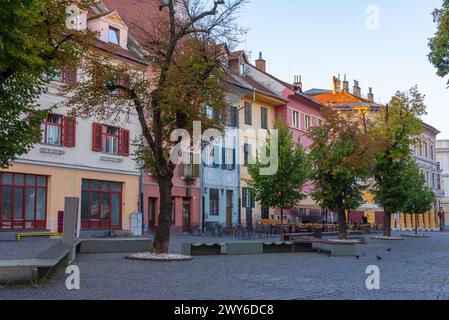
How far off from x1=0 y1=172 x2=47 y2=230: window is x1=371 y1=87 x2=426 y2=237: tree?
19.4 metres

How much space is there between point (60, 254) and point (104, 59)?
693cm

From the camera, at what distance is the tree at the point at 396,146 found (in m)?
35.6

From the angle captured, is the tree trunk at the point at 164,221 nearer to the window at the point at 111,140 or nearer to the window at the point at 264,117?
the window at the point at 111,140

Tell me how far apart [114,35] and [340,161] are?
15134 mm

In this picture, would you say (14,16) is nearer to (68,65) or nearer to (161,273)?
(68,65)

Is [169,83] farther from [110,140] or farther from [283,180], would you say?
[283,180]

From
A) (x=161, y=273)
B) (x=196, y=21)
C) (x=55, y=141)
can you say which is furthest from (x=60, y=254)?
(x=55, y=141)

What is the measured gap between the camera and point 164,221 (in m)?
18.5

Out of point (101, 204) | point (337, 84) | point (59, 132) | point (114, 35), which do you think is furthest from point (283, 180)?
point (337, 84)

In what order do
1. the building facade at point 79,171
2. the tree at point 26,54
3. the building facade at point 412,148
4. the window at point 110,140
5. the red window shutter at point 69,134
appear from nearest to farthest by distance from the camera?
1. the tree at point 26,54
2. the building facade at point 79,171
3. the red window shutter at point 69,134
4. the window at point 110,140
5. the building facade at point 412,148

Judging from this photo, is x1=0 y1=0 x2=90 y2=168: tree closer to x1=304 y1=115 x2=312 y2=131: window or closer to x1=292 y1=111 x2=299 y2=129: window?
x1=292 y1=111 x2=299 y2=129: window

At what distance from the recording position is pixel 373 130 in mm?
35219

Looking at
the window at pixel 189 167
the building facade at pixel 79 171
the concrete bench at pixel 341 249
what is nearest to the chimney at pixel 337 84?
the window at pixel 189 167

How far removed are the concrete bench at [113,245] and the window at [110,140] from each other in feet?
37.5
